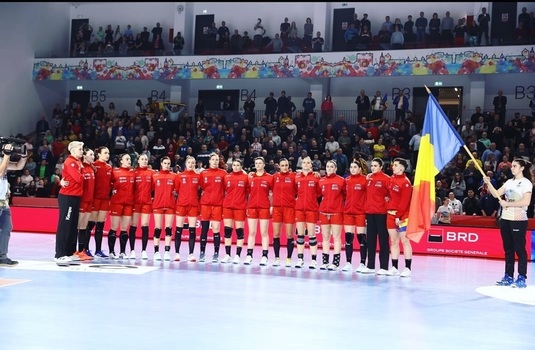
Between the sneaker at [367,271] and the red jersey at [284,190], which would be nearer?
the sneaker at [367,271]

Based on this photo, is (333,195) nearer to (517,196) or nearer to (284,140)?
(517,196)

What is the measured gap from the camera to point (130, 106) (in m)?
30.6

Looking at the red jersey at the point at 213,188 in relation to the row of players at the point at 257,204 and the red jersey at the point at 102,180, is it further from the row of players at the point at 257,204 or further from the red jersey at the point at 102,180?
the red jersey at the point at 102,180

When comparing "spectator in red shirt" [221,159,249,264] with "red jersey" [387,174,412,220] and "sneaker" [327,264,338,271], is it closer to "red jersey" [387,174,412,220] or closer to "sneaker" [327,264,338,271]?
"sneaker" [327,264,338,271]

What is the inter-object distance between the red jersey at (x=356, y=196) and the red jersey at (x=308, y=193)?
0.58 metres

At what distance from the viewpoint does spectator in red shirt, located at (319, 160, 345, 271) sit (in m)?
11.9

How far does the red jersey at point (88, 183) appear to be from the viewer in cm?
1187

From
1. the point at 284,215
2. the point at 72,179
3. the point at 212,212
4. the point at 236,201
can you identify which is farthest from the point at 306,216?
the point at 72,179

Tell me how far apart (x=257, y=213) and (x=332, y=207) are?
57.3 inches

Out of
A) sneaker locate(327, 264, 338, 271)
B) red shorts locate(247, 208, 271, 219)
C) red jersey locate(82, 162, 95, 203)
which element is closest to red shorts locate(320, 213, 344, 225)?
sneaker locate(327, 264, 338, 271)

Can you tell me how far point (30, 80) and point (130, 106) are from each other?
443 centimetres

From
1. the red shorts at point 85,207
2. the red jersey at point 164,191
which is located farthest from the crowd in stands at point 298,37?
the red shorts at point 85,207

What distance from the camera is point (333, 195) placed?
39.3 feet

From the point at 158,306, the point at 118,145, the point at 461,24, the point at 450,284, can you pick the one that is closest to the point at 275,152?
the point at 118,145
